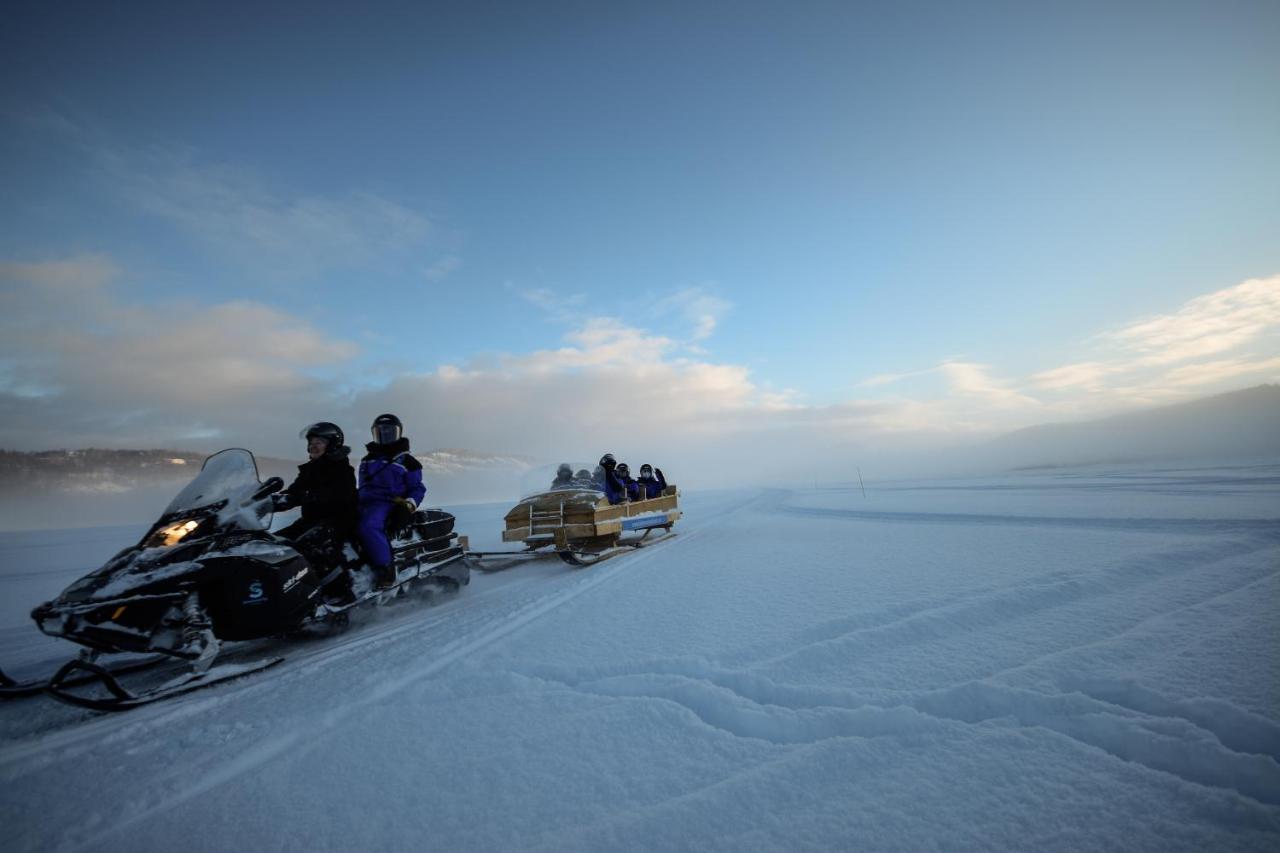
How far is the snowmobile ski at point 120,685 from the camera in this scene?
2.82 metres

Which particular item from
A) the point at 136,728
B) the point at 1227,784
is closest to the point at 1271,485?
the point at 1227,784

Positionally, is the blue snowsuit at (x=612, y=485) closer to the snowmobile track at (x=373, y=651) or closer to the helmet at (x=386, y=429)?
the snowmobile track at (x=373, y=651)

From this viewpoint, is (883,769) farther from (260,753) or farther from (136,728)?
(136,728)

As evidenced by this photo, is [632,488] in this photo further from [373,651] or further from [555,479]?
[373,651]

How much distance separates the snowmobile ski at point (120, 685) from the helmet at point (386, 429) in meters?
2.66

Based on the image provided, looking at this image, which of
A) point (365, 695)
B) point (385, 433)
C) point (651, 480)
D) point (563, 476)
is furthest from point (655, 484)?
point (365, 695)

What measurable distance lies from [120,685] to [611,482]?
7.79m

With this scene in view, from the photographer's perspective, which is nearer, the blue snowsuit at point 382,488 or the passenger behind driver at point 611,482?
the blue snowsuit at point 382,488

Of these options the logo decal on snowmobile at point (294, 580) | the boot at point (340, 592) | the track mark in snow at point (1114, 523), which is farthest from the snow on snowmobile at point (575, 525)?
the track mark in snow at point (1114, 523)

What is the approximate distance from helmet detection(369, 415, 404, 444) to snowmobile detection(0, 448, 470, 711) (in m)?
1.27

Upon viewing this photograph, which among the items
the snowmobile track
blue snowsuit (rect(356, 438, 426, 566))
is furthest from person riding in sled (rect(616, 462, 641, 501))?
blue snowsuit (rect(356, 438, 426, 566))

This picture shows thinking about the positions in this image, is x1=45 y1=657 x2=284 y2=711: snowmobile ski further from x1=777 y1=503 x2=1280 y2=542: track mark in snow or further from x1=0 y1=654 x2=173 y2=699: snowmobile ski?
x1=777 y1=503 x2=1280 y2=542: track mark in snow

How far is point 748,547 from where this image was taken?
7590 millimetres

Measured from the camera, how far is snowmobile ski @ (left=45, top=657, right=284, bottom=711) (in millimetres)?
2822
